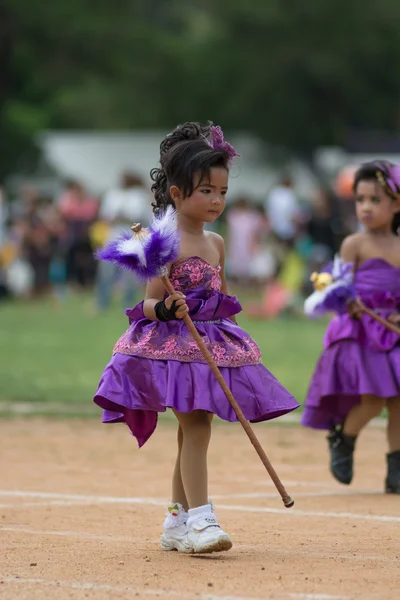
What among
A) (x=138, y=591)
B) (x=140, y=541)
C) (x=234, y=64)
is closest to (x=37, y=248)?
(x=140, y=541)

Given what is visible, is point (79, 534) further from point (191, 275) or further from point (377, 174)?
point (377, 174)

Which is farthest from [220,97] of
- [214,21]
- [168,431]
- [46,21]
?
[168,431]

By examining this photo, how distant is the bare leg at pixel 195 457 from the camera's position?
5805 mm

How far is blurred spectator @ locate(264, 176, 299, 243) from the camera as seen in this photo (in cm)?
2478

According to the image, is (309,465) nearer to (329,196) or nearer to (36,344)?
(36,344)

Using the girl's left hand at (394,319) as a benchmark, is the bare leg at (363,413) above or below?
below

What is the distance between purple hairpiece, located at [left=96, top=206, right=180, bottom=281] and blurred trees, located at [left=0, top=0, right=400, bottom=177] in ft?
119

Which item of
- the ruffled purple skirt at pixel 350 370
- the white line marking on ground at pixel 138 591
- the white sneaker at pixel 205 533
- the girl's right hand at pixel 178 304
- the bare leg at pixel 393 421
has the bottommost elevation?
the white line marking on ground at pixel 138 591

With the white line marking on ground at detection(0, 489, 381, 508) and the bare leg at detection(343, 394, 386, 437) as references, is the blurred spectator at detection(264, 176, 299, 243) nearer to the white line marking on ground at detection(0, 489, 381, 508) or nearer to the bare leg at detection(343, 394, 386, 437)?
the bare leg at detection(343, 394, 386, 437)

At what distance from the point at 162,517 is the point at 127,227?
14064 millimetres

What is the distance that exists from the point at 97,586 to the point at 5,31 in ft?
122

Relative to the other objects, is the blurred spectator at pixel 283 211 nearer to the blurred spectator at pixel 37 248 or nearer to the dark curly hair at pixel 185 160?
the blurred spectator at pixel 37 248

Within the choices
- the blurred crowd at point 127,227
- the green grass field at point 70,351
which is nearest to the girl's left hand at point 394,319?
the green grass field at point 70,351

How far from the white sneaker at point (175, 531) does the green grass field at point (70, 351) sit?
513 centimetres
